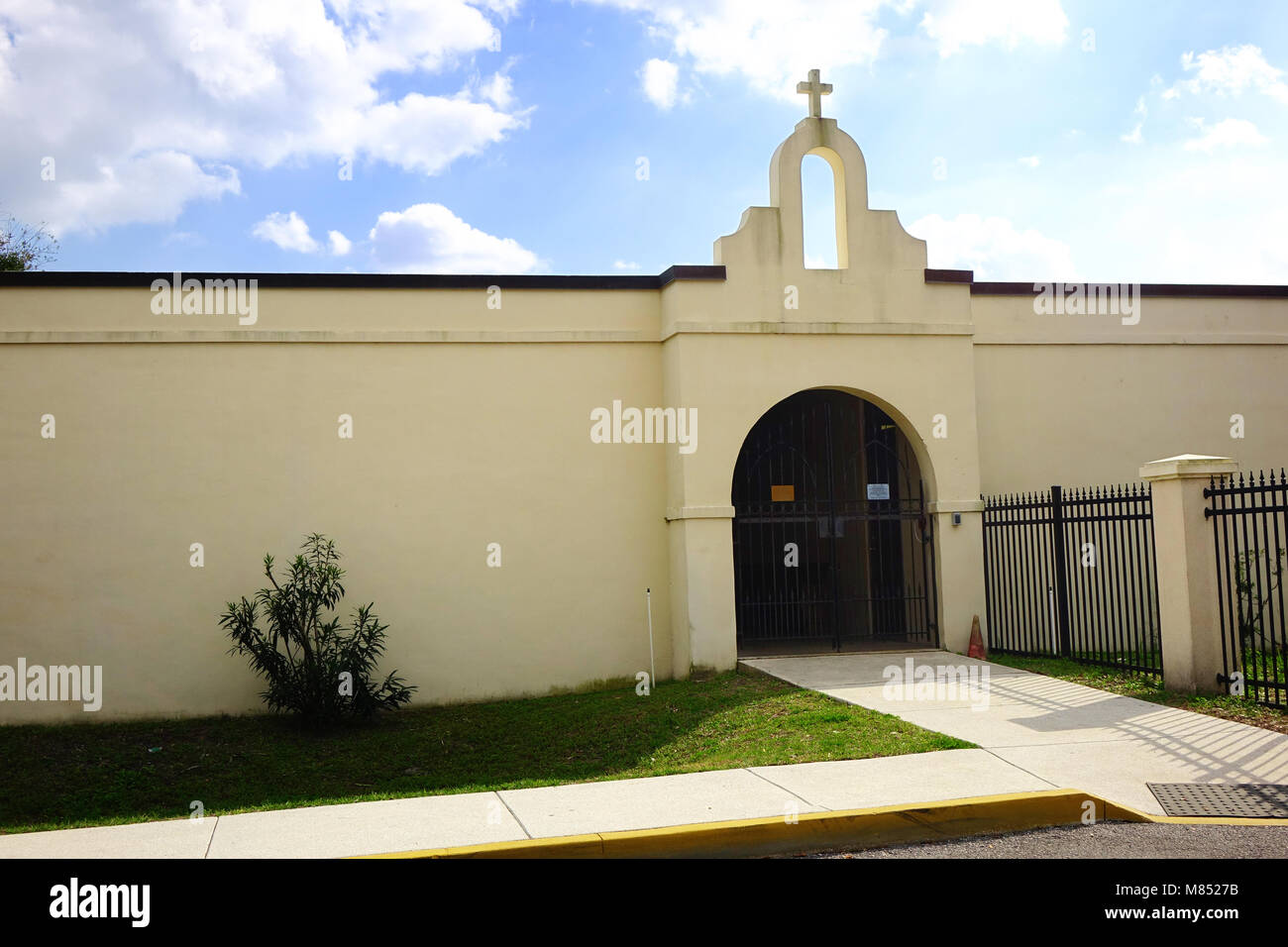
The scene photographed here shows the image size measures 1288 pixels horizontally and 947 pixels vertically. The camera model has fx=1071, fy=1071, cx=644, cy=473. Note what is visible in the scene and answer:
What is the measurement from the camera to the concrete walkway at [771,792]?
6.24 metres

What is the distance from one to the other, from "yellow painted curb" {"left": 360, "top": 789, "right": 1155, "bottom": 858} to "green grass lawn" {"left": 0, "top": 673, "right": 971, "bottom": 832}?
1.62m

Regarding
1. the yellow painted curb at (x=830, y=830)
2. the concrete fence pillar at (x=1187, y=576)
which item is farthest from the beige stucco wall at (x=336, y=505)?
the yellow painted curb at (x=830, y=830)

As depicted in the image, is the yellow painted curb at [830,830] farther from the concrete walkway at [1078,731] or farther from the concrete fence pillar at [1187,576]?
the concrete fence pillar at [1187,576]

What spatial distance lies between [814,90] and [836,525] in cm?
541

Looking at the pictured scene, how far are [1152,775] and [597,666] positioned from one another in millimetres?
6817

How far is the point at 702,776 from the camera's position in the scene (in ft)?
25.1

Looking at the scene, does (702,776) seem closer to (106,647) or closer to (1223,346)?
(106,647)

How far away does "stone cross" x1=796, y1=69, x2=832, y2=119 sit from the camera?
13.3 meters

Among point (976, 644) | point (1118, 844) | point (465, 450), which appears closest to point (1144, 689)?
point (976, 644)

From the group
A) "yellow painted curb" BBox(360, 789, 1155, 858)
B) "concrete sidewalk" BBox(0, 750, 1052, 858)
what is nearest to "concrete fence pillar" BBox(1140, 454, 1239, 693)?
"concrete sidewalk" BBox(0, 750, 1052, 858)

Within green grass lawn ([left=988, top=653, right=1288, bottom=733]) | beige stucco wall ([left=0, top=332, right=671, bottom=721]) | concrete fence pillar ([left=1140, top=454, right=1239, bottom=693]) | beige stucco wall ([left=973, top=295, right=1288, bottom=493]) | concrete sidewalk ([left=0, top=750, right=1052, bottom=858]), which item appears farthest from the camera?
beige stucco wall ([left=973, top=295, right=1288, bottom=493])

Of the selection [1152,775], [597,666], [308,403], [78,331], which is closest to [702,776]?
[1152,775]

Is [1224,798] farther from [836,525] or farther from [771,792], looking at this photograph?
[836,525]

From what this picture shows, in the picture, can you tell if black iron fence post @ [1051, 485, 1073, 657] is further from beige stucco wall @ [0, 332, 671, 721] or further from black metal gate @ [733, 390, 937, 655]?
beige stucco wall @ [0, 332, 671, 721]
